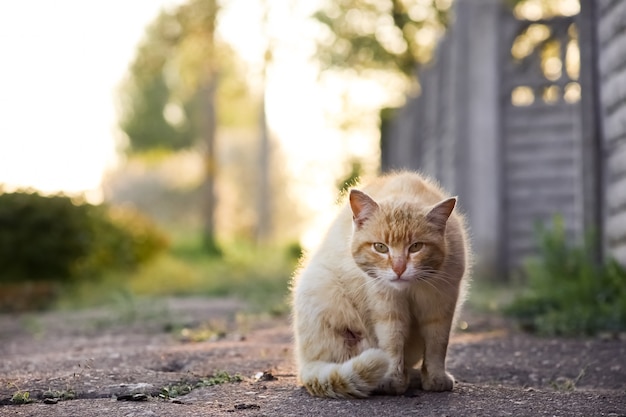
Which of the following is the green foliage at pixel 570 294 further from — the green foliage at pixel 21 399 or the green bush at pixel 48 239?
the green bush at pixel 48 239

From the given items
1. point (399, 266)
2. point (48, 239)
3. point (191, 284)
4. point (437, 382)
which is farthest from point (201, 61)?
point (399, 266)

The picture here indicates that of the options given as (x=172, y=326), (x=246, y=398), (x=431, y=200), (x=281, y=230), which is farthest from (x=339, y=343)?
(x=281, y=230)

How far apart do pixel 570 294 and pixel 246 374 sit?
328 cm

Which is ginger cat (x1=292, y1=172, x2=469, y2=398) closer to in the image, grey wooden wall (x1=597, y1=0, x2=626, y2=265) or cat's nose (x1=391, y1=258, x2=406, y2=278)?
cat's nose (x1=391, y1=258, x2=406, y2=278)

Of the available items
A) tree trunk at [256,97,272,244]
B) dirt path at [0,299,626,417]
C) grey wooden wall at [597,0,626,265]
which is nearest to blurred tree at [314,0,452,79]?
tree trunk at [256,97,272,244]

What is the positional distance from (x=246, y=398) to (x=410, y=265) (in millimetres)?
956

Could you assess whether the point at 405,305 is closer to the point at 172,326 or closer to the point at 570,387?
the point at 570,387

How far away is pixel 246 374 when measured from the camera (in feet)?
14.5

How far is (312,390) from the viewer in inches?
149

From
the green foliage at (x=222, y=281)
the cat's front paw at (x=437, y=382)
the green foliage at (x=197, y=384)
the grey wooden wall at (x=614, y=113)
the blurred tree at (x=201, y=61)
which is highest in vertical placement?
the blurred tree at (x=201, y=61)

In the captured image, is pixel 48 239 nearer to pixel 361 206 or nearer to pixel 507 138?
pixel 507 138

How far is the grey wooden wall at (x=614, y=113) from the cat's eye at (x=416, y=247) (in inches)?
156

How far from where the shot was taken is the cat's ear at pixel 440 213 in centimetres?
353

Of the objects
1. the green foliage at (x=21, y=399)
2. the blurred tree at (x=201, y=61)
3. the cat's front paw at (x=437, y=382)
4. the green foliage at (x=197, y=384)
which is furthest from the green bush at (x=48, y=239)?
the cat's front paw at (x=437, y=382)
